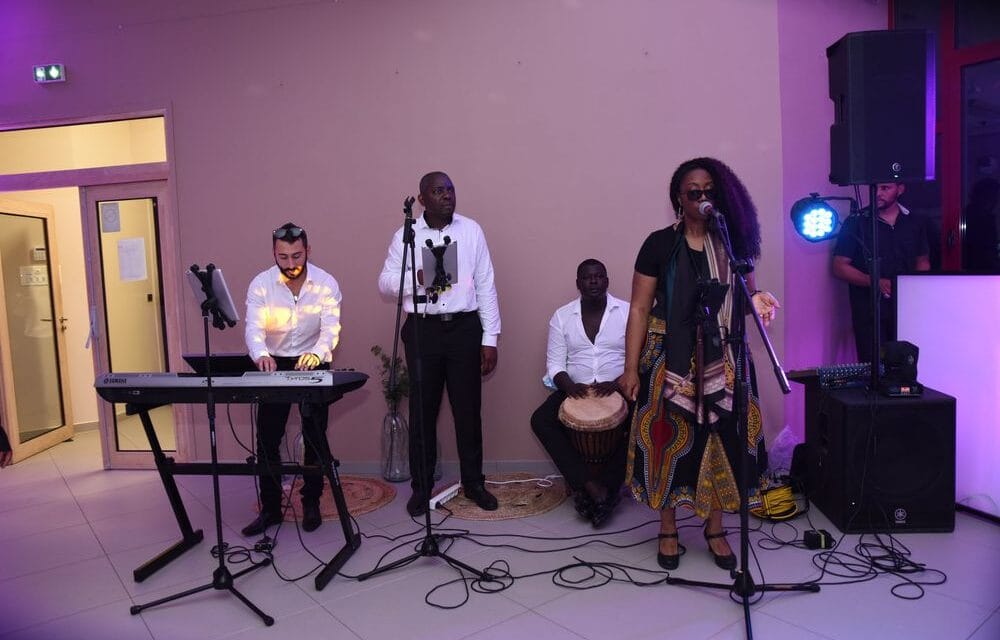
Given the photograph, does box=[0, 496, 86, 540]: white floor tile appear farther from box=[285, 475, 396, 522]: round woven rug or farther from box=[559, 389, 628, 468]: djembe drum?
box=[559, 389, 628, 468]: djembe drum

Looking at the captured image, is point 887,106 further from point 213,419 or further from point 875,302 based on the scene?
point 213,419

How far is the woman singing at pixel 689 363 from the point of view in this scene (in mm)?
2797

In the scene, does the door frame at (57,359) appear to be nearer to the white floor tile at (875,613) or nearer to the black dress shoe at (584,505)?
the black dress shoe at (584,505)

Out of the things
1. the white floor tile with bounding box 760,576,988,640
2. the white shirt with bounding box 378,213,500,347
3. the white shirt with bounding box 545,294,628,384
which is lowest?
the white floor tile with bounding box 760,576,988,640

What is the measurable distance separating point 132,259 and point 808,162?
15.8 ft

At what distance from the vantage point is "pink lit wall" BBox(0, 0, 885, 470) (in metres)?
4.39

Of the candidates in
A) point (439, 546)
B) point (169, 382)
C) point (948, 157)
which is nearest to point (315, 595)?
point (439, 546)

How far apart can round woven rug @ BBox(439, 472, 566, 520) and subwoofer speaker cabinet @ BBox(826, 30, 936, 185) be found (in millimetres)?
2308

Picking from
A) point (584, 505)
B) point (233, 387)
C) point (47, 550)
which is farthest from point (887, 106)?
point (47, 550)

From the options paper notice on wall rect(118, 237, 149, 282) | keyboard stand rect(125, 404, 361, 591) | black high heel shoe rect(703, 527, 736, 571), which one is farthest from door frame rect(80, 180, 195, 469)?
black high heel shoe rect(703, 527, 736, 571)

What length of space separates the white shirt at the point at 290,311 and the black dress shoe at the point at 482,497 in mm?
1172

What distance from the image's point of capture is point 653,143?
4473mm

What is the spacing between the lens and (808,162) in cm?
439

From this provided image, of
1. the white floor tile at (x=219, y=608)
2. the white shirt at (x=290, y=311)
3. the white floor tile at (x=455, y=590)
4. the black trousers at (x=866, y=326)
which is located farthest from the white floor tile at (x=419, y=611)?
the black trousers at (x=866, y=326)
